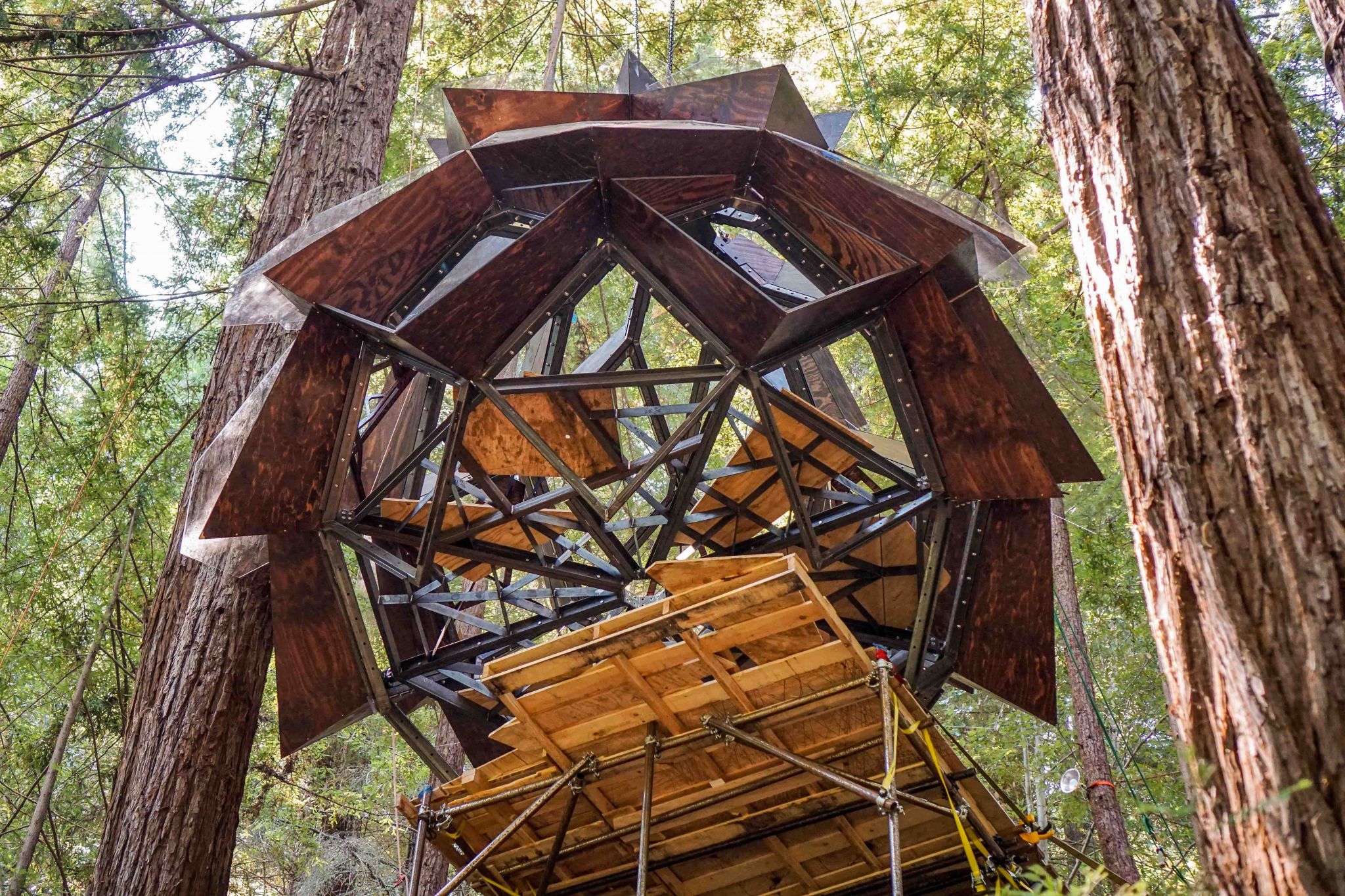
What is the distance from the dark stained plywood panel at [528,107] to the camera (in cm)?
729

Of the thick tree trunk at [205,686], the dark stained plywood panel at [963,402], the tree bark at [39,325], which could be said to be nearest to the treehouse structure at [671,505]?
the dark stained plywood panel at [963,402]

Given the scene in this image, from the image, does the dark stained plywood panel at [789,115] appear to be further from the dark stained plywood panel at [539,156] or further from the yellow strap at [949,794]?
the yellow strap at [949,794]

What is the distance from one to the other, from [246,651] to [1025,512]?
561 centimetres

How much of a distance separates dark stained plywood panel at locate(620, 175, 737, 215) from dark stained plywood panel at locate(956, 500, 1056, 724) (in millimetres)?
2887

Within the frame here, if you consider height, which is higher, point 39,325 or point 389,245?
point 39,325

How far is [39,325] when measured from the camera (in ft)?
37.1

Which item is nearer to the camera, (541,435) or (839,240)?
(839,240)

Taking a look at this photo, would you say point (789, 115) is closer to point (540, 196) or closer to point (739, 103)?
point (739, 103)

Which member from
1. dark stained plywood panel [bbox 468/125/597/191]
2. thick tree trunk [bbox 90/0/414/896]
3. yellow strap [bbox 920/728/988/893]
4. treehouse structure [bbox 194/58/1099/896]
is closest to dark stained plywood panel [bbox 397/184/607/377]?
treehouse structure [bbox 194/58/1099/896]

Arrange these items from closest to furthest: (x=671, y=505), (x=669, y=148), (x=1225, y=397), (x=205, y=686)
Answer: (x=1225, y=397), (x=669, y=148), (x=205, y=686), (x=671, y=505)

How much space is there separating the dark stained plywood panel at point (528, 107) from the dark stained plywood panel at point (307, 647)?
9.87 ft

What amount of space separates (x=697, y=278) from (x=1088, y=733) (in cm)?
934

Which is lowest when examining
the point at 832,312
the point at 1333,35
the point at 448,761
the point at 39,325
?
the point at 448,761

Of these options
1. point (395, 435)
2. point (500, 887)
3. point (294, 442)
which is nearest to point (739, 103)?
point (294, 442)
